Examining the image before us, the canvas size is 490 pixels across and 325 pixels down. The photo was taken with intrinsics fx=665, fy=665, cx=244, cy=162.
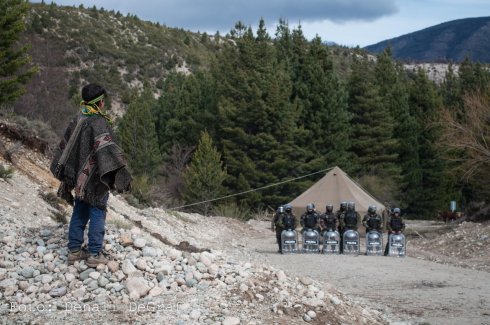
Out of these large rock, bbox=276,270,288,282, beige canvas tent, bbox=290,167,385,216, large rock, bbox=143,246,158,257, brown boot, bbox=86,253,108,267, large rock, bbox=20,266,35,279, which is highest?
beige canvas tent, bbox=290,167,385,216

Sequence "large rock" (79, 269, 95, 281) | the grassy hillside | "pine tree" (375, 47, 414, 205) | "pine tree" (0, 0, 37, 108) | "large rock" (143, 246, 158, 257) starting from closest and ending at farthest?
"large rock" (79, 269, 95, 281), "large rock" (143, 246, 158, 257), "pine tree" (0, 0, 37, 108), "pine tree" (375, 47, 414, 205), the grassy hillside

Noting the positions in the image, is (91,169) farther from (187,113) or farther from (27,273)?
(187,113)

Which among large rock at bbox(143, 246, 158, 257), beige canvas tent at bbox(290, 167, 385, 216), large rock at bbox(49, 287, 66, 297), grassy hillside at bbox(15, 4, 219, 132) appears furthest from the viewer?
grassy hillside at bbox(15, 4, 219, 132)

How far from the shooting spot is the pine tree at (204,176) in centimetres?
3622

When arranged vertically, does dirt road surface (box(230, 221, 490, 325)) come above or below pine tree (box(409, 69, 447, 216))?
below

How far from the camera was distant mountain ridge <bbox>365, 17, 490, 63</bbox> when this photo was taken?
467ft

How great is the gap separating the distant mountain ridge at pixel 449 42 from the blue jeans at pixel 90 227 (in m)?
135

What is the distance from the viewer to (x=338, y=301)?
7.95 metres

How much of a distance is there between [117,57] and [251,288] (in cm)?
6708

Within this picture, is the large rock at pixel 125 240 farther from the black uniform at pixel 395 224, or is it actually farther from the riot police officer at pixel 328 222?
the black uniform at pixel 395 224

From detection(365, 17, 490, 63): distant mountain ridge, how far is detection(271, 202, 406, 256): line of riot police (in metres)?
124

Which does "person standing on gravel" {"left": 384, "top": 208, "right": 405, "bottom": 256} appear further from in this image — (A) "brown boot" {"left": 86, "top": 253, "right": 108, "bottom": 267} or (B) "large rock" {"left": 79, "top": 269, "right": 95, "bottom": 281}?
(B) "large rock" {"left": 79, "top": 269, "right": 95, "bottom": 281}

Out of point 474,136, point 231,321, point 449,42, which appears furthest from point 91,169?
point 449,42

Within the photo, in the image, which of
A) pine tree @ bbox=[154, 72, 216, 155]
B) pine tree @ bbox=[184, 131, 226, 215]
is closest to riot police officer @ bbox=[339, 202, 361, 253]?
pine tree @ bbox=[184, 131, 226, 215]
